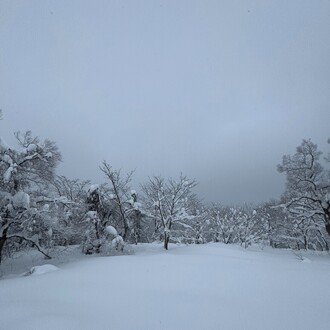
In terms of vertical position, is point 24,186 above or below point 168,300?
above

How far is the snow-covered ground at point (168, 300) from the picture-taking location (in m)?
4.45

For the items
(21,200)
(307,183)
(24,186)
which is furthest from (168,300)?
(307,183)

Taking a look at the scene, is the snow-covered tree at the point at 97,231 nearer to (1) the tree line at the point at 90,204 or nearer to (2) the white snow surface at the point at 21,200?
(1) the tree line at the point at 90,204

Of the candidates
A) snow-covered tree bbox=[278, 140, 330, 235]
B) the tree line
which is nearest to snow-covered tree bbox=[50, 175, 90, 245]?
the tree line

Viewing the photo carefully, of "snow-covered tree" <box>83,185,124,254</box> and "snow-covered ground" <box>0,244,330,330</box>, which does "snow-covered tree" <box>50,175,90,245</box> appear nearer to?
"snow-covered tree" <box>83,185,124,254</box>

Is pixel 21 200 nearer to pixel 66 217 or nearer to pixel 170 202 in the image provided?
pixel 66 217

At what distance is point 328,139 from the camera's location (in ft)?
63.1

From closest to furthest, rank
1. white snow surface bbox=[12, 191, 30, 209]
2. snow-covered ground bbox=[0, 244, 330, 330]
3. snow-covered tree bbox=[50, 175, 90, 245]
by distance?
snow-covered ground bbox=[0, 244, 330, 330], white snow surface bbox=[12, 191, 30, 209], snow-covered tree bbox=[50, 175, 90, 245]

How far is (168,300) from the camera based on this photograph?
18.3 ft

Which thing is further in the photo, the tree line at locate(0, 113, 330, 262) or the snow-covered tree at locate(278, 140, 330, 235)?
the snow-covered tree at locate(278, 140, 330, 235)

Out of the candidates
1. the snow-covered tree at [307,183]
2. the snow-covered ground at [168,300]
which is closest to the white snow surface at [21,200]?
the snow-covered ground at [168,300]

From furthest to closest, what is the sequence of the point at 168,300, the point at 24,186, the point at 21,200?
the point at 24,186
the point at 21,200
the point at 168,300

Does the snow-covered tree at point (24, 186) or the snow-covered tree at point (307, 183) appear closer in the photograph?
the snow-covered tree at point (24, 186)

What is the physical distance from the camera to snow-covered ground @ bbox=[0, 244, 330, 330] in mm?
4449
